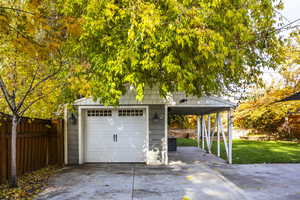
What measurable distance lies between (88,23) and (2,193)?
14.2ft

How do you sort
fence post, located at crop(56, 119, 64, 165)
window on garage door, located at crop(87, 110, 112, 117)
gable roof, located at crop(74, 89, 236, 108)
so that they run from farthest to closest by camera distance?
window on garage door, located at crop(87, 110, 112, 117) < gable roof, located at crop(74, 89, 236, 108) < fence post, located at crop(56, 119, 64, 165)

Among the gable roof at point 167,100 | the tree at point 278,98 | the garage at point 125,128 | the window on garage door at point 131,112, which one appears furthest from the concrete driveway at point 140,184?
the tree at point 278,98

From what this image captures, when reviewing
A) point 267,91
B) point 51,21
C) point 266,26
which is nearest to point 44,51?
point 51,21

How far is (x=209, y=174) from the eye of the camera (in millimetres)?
7312

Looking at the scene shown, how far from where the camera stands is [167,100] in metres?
9.07

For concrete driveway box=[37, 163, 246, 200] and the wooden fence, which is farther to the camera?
the wooden fence

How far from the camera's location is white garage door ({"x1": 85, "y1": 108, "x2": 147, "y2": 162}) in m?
9.27

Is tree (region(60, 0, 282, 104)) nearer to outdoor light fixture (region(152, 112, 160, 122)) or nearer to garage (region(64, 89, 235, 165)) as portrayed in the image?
garage (region(64, 89, 235, 165))

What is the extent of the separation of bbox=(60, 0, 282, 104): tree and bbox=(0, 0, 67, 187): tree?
0.65 meters

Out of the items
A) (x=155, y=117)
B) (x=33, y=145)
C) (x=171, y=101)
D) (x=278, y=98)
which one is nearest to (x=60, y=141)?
(x=33, y=145)

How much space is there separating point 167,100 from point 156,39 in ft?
11.1

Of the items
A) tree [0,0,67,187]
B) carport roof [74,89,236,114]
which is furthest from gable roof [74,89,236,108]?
tree [0,0,67,187]

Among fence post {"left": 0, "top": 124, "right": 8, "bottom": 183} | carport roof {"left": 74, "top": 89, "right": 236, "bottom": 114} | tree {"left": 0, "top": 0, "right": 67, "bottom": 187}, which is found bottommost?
fence post {"left": 0, "top": 124, "right": 8, "bottom": 183}

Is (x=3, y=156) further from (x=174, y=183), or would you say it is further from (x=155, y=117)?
(x=155, y=117)
